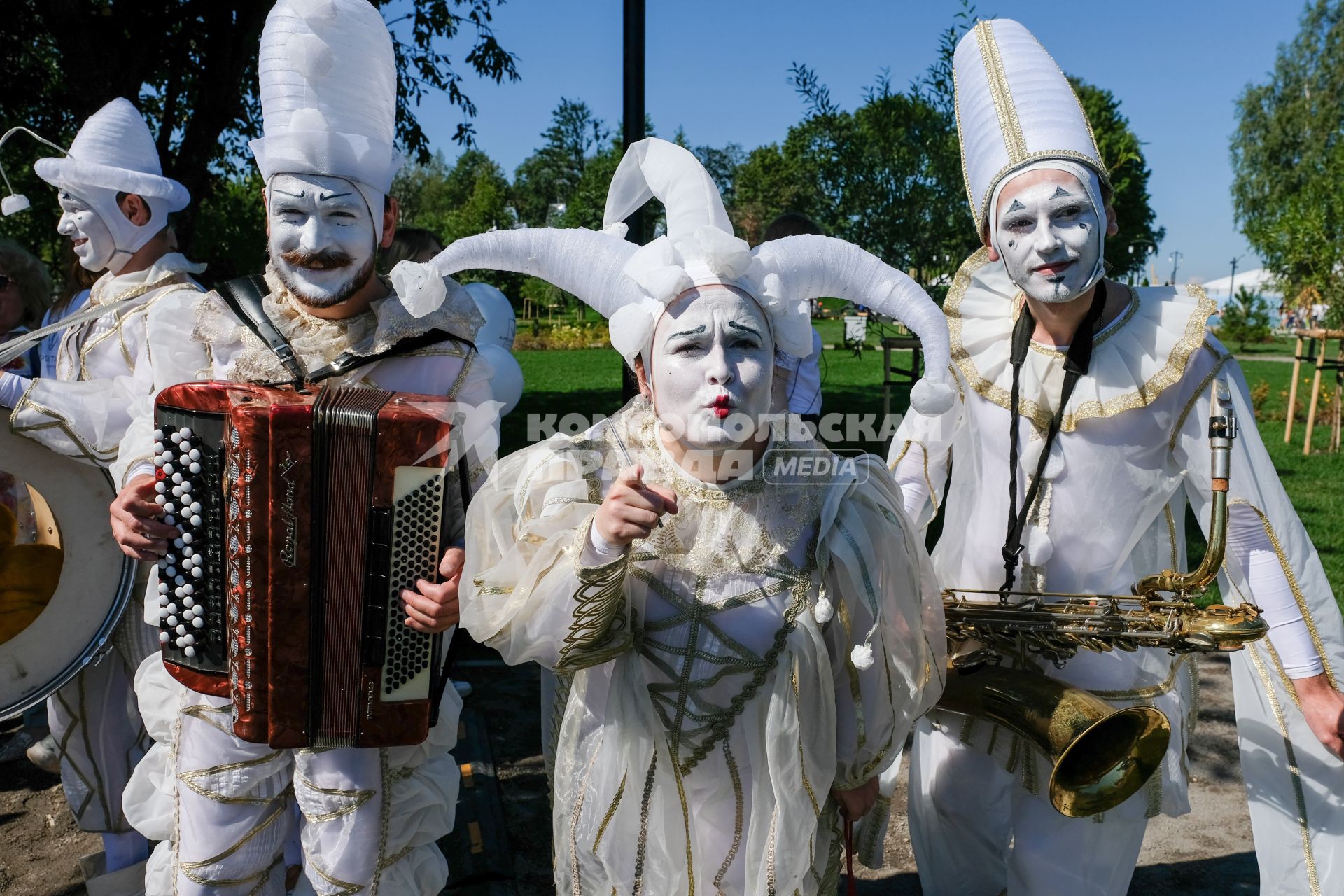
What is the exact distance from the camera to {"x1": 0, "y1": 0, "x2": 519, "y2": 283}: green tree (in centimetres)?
743

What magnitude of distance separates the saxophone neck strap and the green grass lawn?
0.48 m

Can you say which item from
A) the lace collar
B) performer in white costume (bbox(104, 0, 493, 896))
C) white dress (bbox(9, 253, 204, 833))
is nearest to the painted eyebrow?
performer in white costume (bbox(104, 0, 493, 896))

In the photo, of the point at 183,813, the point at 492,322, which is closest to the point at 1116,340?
the point at 183,813

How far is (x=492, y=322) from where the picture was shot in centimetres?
529

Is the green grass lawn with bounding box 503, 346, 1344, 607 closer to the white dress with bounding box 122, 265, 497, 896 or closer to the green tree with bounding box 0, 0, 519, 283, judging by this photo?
the white dress with bounding box 122, 265, 497, 896

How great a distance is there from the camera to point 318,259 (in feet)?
8.98

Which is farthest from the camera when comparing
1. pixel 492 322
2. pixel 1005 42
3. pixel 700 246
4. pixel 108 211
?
pixel 492 322

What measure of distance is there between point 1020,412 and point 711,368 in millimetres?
1186

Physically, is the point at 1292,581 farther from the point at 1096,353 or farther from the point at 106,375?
the point at 106,375

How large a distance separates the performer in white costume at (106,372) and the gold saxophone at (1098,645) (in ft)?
9.38

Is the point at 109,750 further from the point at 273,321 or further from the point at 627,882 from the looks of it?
the point at 627,882

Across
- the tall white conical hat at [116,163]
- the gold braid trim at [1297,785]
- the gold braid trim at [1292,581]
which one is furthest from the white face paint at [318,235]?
the gold braid trim at [1297,785]

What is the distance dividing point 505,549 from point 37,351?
132 inches

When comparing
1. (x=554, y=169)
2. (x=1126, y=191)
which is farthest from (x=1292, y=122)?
(x=554, y=169)
